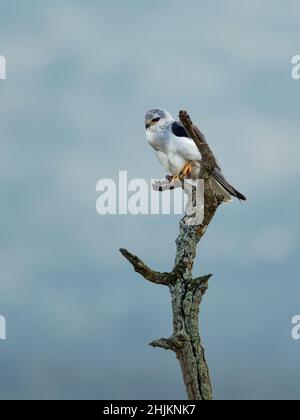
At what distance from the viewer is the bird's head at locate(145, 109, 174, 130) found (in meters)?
21.4

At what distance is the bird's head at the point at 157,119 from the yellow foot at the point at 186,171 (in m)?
1.26

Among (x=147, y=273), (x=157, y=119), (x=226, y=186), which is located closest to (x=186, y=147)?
(x=157, y=119)

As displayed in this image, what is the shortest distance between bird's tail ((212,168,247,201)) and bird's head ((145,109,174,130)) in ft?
7.40

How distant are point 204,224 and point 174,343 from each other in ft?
9.59

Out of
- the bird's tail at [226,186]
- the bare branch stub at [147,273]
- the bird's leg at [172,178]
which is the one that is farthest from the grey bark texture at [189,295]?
the bird's leg at [172,178]

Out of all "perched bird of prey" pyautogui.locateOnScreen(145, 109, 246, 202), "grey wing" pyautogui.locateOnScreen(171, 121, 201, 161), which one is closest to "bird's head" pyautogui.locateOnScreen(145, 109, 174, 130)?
"perched bird of prey" pyautogui.locateOnScreen(145, 109, 246, 202)

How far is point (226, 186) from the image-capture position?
66.4 feet

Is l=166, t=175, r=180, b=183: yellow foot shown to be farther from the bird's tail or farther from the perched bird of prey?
the bird's tail

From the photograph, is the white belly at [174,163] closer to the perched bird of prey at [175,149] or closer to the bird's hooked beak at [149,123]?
the perched bird of prey at [175,149]

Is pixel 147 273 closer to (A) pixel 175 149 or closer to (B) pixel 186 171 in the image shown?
(B) pixel 186 171

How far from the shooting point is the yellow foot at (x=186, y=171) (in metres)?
21.0
